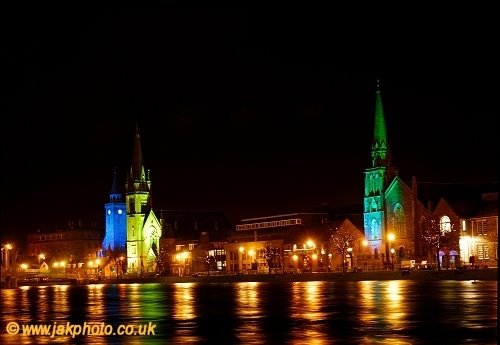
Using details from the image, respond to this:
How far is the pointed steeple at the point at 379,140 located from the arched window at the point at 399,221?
8409 mm

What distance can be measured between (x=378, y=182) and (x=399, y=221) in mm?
8429

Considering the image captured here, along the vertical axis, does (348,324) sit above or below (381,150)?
below

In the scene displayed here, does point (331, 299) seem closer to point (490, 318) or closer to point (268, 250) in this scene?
point (490, 318)

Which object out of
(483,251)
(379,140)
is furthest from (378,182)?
(483,251)

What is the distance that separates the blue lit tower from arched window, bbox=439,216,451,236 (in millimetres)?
12862

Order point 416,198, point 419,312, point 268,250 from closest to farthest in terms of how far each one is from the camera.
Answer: point 419,312 < point 416,198 < point 268,250

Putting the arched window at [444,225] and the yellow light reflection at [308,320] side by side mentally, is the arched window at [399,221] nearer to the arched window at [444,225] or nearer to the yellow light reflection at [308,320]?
the arched window at [444,225]

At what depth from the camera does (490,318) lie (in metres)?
36.4

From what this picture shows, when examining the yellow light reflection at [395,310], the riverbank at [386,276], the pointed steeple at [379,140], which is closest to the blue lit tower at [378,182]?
the pointed steeple at [379,140]

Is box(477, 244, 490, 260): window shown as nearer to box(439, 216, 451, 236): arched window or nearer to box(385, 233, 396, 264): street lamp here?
box(439, 216, 451, 236): arched window

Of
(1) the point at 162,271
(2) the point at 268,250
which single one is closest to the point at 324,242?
(2) the point at 268,250

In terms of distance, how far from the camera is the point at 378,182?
14038 cm

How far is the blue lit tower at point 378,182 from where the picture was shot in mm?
137875

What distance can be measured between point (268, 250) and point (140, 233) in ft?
170
